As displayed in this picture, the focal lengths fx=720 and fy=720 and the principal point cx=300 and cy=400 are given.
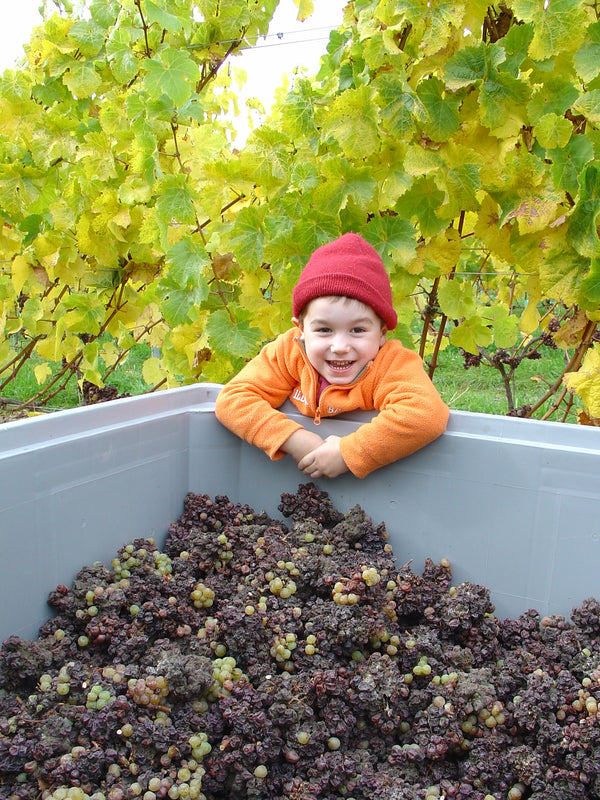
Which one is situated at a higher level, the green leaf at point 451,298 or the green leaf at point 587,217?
the green leaf at point 587,217

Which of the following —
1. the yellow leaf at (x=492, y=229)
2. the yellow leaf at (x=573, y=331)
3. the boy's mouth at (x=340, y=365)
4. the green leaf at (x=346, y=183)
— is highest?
the green leaf at (x=346, y=183)

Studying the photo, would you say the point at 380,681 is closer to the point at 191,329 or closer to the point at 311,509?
the point at 311,509

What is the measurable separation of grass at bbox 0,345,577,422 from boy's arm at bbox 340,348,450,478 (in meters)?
1.86

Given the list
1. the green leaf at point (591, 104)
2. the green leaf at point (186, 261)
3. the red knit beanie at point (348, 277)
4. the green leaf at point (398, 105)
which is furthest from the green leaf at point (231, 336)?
the green leaf at point (591, 104)

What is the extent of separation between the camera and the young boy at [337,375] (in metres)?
1.38

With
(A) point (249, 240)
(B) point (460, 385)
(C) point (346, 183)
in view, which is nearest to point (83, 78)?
(A) point (249, 240)

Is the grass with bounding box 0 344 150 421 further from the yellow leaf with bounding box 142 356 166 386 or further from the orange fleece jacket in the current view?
the orange fleece jacket

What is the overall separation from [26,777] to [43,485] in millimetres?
428

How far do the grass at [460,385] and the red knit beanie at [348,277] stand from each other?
181 centimetres

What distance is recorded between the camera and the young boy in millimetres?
1382

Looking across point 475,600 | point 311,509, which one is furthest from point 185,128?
point 475,600

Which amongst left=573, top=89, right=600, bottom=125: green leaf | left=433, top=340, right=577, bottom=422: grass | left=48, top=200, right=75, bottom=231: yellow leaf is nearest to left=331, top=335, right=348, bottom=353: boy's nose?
left=573, top=89, right=600, bottom=125: green leaf

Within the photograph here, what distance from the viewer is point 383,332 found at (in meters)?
1.53

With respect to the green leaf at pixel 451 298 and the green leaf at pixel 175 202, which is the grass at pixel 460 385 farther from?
the green leaf at pixel 175 202
